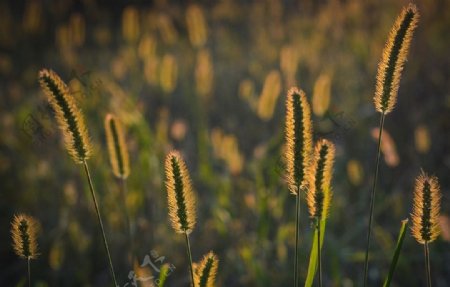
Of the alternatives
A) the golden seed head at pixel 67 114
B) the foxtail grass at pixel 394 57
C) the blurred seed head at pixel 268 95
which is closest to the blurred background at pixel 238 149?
the blurred seed head at pixel 268 95

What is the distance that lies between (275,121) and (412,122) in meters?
1.16

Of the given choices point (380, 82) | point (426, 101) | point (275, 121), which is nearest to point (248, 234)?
point (275, 121)

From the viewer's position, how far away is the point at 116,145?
1.46m

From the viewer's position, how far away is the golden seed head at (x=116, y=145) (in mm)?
1438

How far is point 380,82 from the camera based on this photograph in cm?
112

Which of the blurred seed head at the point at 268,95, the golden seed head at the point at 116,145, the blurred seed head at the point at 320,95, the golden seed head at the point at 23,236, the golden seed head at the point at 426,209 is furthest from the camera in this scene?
the blurred seed head at the point at 268,95

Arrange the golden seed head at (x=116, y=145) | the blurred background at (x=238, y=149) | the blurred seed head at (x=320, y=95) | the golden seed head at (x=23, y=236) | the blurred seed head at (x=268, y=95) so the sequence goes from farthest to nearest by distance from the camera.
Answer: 1. the blurred seed head at (x=268, y=95)
2. the blurred background at (x=238, y=149)
3. the blurred seed head at (x=320, y=95)
4. the golden seed head at (x=116, y=145)
5. the golden seed head at (x=23, y=236)

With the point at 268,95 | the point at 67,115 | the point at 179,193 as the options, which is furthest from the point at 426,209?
the point at 268,95

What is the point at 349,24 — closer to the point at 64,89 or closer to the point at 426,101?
the point at 426,101

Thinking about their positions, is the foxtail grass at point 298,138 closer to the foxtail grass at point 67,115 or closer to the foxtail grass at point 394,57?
the foxtail grass at point 394,57

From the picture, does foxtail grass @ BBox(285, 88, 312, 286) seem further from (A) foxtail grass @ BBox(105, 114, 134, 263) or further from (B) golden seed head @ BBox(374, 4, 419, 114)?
(A) foxtail grass @ BBox(105, 114, 134, 263)

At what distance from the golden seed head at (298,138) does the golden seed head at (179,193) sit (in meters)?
0.25

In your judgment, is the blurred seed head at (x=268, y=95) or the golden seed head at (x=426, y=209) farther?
the blurred seed head at (x=268, y=95)

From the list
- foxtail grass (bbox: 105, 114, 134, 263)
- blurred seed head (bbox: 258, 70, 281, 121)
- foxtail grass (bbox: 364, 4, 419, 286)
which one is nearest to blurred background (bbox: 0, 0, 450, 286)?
blurred seed head (bbox: 258, 70, 281, 121)
